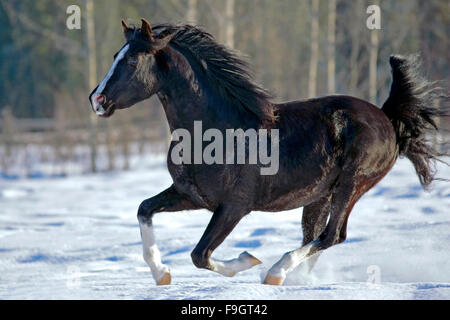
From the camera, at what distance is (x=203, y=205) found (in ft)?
13.6

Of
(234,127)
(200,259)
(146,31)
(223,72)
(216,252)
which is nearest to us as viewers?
(200,259)

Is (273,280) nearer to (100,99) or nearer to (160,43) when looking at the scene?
(100,99)

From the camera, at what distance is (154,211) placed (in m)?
4.27

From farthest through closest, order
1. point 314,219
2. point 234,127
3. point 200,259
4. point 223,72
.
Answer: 1. point 314,219
2. point 223,72
3. point 234,127
4. point 200,259

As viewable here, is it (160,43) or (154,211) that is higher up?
(160,43)

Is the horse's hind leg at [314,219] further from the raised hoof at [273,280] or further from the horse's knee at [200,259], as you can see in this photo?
the horse's knee at [200,259]

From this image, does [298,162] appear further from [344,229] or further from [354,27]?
[354,27]

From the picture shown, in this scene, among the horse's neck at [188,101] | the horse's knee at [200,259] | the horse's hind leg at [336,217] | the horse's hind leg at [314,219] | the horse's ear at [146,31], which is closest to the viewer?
the horse's knee at [200,259]

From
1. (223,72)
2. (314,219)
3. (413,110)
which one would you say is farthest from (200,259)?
(413,110)

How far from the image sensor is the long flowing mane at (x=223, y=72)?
4.29 metres

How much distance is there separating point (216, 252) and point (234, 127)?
6.99 ft

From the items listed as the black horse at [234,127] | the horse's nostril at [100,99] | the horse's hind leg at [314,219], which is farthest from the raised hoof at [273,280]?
the horse's nostril at [100,99]

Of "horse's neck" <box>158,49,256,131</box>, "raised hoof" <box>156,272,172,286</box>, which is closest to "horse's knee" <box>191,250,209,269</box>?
"raised hoof" <box>156,272,172,286</box>
